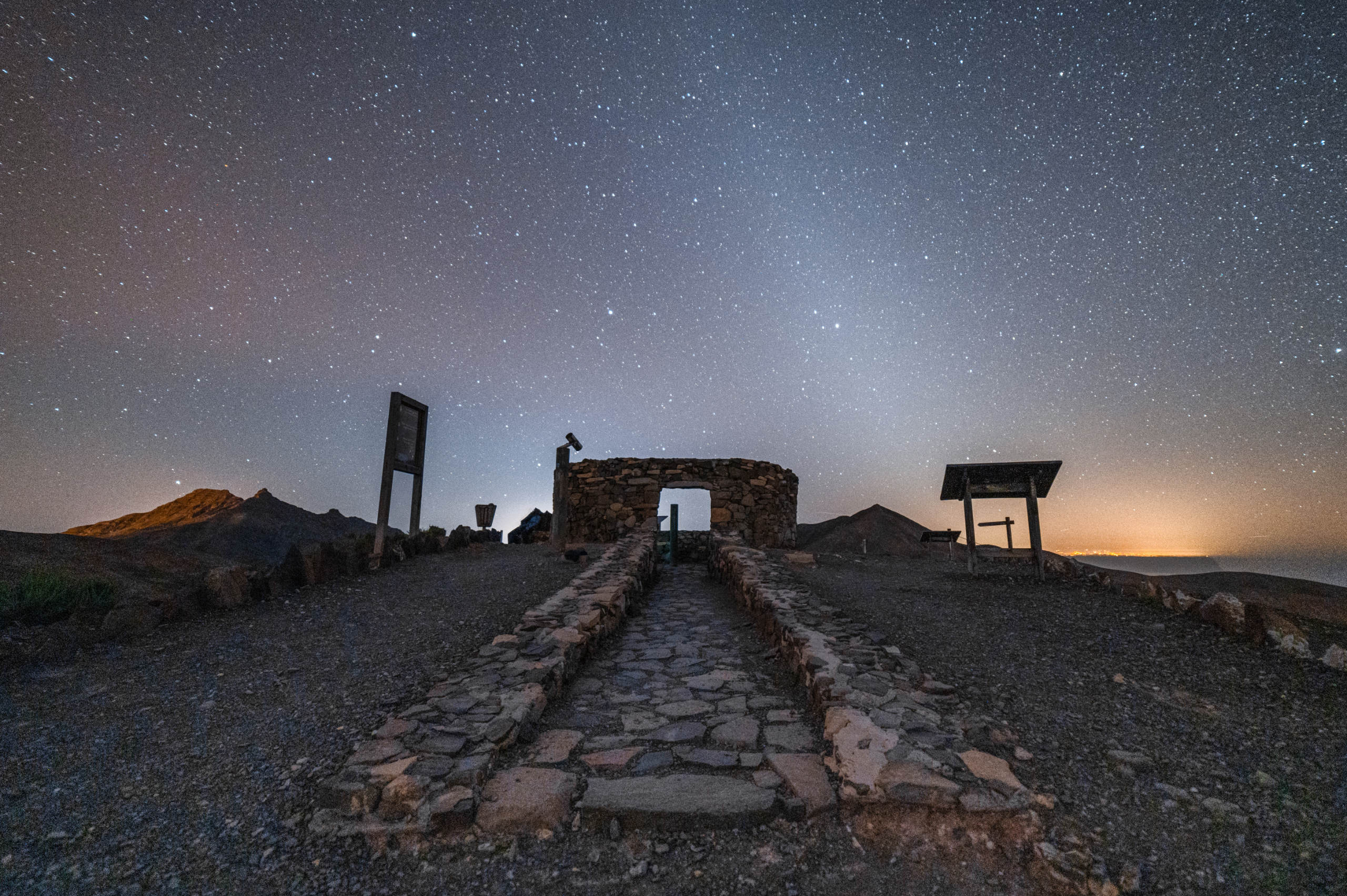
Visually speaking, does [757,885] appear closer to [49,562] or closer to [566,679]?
[566,679]

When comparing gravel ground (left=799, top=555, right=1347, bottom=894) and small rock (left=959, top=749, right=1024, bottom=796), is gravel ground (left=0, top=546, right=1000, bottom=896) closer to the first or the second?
small rock (left=959, top=749, right=1024, bottom=796)

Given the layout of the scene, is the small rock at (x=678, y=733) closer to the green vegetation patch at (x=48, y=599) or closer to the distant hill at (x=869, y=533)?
the green vegetation patch at (x=48, y=599)

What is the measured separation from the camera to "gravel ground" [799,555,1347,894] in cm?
231

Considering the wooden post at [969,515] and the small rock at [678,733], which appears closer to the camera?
the small rock at [678,733]

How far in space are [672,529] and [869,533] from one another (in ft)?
52.2

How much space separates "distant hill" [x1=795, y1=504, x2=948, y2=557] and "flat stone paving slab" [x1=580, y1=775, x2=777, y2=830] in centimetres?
2175

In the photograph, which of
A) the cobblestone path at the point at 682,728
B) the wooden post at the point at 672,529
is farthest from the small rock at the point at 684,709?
the wooden post at the point at 672,529

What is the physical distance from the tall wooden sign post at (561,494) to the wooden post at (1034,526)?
857cm

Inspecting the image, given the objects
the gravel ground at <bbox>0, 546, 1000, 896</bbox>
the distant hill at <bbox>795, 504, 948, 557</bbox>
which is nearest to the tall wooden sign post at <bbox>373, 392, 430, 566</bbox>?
the gravel ground at <bbox>0, 546, 1000, 896</bbox>

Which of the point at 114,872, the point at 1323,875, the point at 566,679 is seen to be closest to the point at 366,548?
the point at 566,679

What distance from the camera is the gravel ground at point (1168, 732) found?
2.31m

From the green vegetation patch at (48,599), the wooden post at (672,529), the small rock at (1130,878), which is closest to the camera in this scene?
the small rock at (1130,878)

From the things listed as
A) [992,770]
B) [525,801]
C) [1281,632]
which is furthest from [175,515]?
[1281,632]

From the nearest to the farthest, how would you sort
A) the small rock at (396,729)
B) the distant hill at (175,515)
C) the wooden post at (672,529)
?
the small rock at (396,729)
the wooden post at (672,529)
the distant hill at (175,515)
